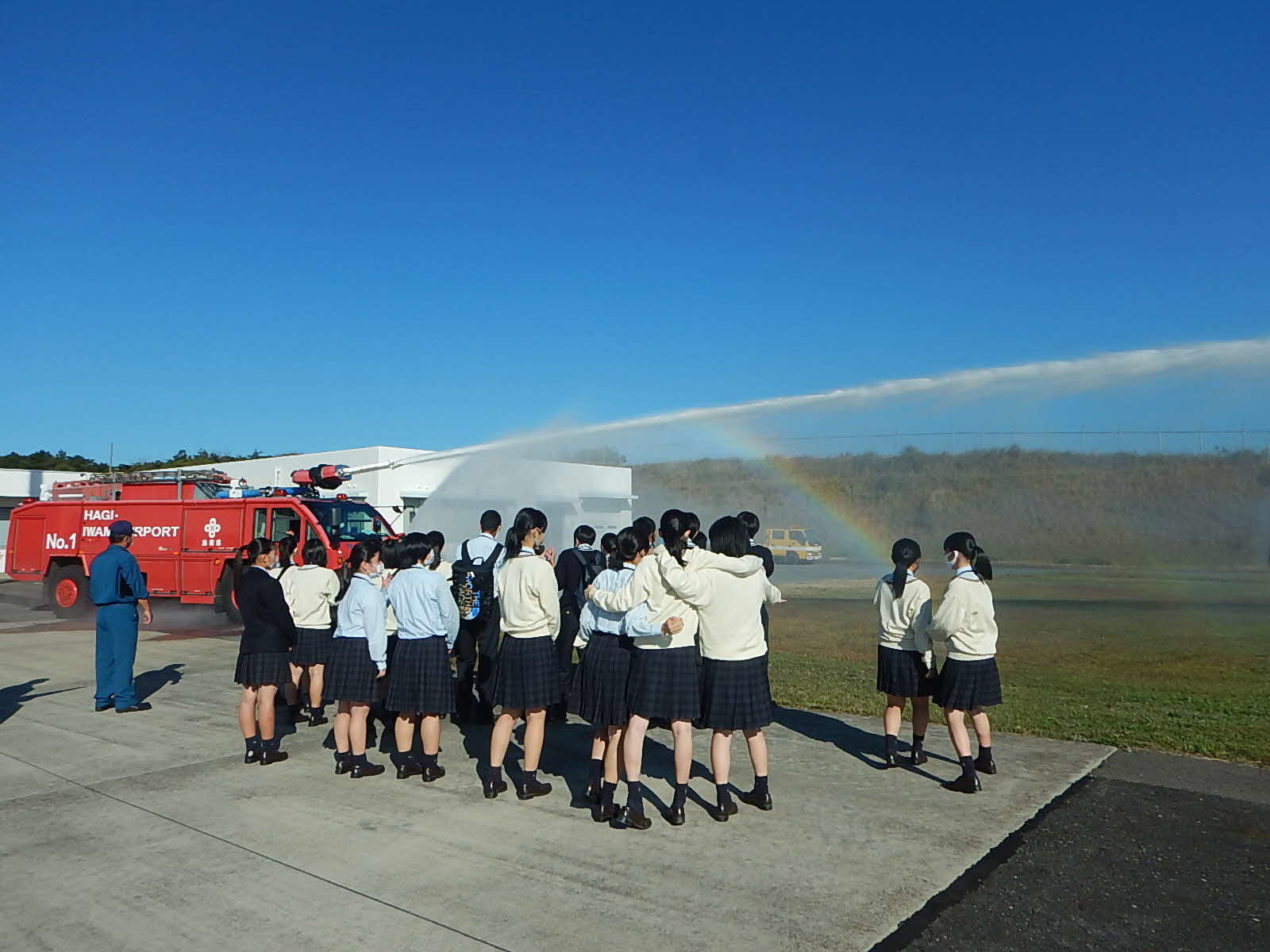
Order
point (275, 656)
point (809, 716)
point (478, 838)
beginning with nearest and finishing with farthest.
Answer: point (478, 838)
point (275, 656)
point (809, 716)

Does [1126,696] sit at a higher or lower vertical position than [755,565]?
lower

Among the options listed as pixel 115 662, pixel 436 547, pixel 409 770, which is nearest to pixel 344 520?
pixel 115 662

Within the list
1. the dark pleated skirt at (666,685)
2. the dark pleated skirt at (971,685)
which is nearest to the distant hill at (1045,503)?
the dark pleated skirt at (971,685)

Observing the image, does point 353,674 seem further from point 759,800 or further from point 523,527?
point 759,800

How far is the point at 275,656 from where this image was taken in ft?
21.9

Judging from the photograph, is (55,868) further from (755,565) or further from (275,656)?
(755,565)

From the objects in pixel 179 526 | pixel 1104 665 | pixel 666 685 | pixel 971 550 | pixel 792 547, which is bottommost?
pixel 1104 665

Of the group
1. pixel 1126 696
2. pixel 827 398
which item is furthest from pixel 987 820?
pixel 827 398

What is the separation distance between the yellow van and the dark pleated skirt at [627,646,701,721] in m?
36.1

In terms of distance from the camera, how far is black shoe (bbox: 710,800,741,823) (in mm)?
5309

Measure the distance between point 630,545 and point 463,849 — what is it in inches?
82.1

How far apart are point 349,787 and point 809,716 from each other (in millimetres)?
4342

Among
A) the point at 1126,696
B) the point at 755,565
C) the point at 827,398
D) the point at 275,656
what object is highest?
the point at 827,398

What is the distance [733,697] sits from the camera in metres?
5.32
